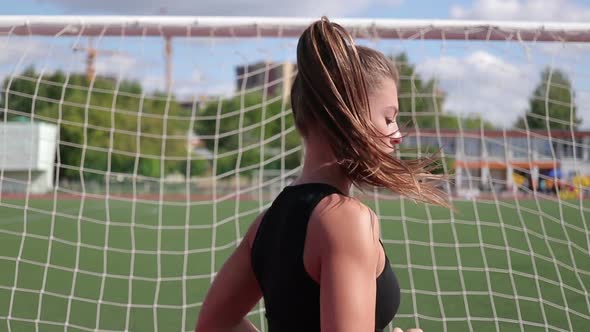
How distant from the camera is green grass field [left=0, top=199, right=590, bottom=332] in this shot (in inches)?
201

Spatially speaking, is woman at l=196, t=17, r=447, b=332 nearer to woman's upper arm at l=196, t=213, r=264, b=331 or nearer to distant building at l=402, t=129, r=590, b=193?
woman's upper arm at l=196, t=213, r=264, b=331

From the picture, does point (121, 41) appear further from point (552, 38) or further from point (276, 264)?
point (276, 264)

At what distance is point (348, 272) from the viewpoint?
970mm

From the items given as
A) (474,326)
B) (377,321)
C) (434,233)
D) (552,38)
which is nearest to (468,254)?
(434,233)

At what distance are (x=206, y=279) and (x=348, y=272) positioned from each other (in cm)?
609

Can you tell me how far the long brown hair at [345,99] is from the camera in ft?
3.47

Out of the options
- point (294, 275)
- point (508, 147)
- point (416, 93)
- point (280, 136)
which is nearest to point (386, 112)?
point (294, 275)

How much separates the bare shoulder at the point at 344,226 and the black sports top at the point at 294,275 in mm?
34

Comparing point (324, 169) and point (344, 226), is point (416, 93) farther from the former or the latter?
point (344, 226)

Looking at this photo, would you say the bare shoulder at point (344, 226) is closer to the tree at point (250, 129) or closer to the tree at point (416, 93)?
the tree at point (416, 93)

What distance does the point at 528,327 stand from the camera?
4.96 m

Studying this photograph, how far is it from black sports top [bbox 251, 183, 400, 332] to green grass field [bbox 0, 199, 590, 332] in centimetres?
350

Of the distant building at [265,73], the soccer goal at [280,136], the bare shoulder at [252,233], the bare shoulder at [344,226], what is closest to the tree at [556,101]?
the soccer goal at [280,136]

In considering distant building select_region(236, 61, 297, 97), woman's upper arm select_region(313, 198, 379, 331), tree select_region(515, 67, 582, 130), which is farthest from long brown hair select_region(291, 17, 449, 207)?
tree select_region(515, 67, 582, 130)
